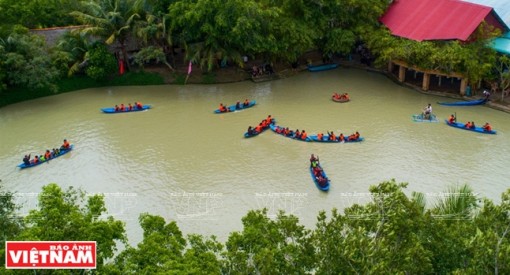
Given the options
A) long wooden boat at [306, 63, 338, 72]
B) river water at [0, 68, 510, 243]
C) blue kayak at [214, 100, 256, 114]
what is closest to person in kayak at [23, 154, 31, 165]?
river water at [0, 68, 510, 243]

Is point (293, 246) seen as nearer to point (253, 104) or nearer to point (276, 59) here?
point (253, 104)

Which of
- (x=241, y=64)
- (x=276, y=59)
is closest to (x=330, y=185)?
(x=241, y=64)

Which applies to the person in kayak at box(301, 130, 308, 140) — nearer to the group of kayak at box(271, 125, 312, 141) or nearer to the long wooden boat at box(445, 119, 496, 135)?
the group of kayak at box(271, 125, 312, 141)

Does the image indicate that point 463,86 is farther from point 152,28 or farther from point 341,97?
point 152,28

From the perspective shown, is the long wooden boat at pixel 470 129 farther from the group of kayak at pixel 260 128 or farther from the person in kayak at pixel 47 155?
the person in kayak at pixel 47 155

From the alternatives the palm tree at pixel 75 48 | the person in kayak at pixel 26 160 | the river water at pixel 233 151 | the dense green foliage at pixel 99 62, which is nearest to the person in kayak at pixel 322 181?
the river water at pixel 233 151

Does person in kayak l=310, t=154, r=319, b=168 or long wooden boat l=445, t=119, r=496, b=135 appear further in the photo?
long wooden boat l=445, t=119, r=496, b=135
